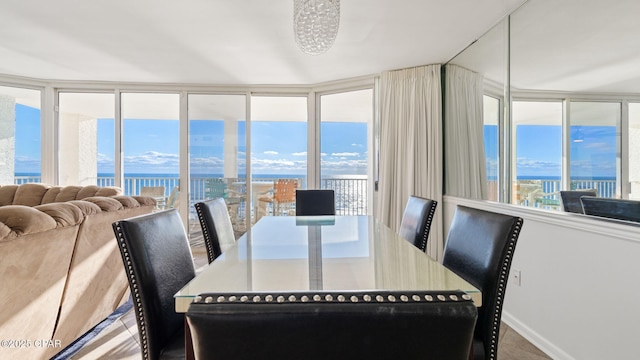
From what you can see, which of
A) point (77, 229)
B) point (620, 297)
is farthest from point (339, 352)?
point (77, 229)

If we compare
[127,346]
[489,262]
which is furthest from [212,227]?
[489,262]

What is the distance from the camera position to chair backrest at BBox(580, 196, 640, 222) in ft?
4.98

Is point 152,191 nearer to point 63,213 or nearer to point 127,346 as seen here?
point 127,346

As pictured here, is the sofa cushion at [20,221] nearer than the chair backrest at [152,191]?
Yes

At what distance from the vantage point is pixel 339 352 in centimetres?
46

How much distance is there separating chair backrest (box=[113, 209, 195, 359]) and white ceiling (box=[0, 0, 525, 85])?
186cm

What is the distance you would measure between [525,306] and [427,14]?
2.31 metres

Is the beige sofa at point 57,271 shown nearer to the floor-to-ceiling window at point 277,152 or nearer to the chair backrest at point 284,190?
the floor-to-ceiling window at point 277,152

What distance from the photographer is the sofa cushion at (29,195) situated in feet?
10.8

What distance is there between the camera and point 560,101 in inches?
75.8

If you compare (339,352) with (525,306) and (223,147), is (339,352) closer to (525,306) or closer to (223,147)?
(525,306)

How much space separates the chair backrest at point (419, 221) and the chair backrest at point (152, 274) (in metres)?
1.25

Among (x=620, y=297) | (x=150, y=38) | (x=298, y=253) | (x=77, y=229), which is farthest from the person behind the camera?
(x=150, y=38)

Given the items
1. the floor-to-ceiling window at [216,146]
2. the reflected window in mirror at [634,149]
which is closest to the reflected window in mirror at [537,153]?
the reflected window in mirror at [634,149]
